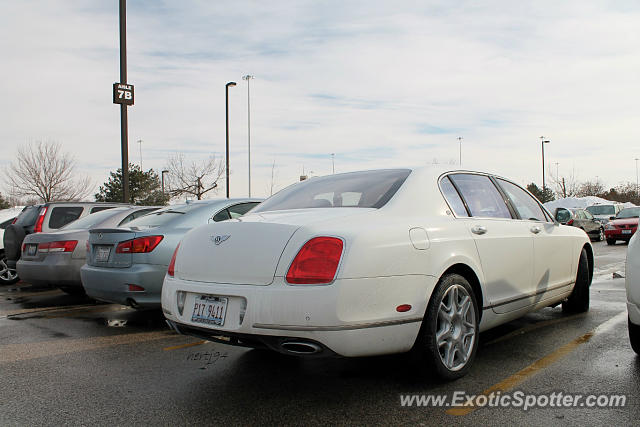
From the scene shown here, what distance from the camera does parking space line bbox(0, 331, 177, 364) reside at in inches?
184

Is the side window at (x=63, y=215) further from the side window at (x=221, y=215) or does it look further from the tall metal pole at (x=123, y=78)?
the side window at (x=221, y=215)

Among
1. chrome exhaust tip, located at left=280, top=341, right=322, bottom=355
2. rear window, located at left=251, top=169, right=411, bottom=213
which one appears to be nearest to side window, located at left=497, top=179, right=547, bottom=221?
rear window, located at left=251, top=169, right=411, bottom=213

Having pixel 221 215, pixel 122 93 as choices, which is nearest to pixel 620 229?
→ pixel 122 93

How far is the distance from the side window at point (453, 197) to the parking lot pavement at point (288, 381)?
1150 millimetres

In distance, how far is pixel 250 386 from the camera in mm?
3676

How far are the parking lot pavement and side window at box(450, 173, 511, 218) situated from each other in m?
1.13

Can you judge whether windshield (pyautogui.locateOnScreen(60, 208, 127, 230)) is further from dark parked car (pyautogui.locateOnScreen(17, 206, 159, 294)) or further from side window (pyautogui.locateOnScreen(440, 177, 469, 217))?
side window (pyautogui.locateOnScreen(440, 177, 469, 217))

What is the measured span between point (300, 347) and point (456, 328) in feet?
3.93

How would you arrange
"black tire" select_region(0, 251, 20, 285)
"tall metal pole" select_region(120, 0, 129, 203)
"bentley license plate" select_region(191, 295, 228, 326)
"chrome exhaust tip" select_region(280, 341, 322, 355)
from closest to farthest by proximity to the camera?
"chrome exhaust tip" select_region(280, 341, 322, 355) → "bentley license plate" select_region(191, 295, 228, 326) → "black tire" select_region(0, 251, 20, 285) → "tall metal pole" select_region(120, 0, 129, 203)

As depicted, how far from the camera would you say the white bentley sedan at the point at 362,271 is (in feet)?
10.2

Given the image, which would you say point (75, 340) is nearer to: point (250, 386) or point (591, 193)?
point (250, 386)

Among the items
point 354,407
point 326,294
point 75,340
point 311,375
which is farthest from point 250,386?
point 75,340

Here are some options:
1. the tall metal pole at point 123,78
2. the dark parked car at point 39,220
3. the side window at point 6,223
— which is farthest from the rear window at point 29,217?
the tall metal pole at point 123,78

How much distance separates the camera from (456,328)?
12.2 ft
